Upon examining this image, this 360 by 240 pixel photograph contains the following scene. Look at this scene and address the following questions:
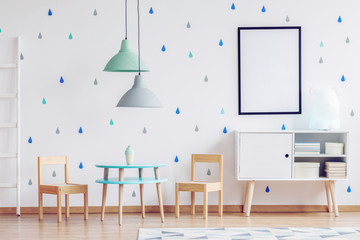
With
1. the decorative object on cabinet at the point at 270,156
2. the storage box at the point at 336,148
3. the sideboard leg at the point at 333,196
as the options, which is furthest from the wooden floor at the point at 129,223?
the storage box at the point at 336,148

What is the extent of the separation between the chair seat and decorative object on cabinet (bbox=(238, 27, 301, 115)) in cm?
83

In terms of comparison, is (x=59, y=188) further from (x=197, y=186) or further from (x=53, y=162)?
(x=197, y=186)

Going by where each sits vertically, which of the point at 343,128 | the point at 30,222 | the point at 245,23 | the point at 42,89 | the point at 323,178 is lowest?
the point at 30,222

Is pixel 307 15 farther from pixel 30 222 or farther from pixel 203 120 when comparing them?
pixel 30 222

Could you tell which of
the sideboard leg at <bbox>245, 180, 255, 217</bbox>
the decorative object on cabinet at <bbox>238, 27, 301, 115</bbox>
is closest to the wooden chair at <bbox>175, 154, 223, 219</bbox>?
the sideboard leg at <bbox>245, 180, 255, 217</bbox>

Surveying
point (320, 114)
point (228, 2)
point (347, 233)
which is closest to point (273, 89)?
point (320, 114)

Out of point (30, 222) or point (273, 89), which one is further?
point (273, 89)

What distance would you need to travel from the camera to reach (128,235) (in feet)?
14.4

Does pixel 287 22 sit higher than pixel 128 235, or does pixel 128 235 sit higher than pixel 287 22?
pixel 287 22

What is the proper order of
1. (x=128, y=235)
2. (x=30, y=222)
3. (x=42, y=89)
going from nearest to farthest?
(x=128, y=235) < (x=30, y=222) < (x=42, y=89)

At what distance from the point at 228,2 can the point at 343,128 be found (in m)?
1.74

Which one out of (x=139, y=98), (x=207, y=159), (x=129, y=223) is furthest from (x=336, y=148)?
(x=129, y=223)

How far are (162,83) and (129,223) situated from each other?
1471 millimetres

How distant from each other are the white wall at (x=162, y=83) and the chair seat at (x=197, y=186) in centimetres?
33
